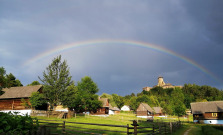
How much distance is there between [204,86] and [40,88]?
163 meters

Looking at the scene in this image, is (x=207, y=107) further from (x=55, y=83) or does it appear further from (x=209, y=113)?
(x=55, y=83)

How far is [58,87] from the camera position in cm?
3941

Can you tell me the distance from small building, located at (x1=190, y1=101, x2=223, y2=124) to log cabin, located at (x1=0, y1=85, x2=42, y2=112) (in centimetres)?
5141

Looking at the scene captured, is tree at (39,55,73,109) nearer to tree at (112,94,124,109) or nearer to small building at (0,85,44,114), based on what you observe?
small building at (0,85,44,114)

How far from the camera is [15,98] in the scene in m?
41.8

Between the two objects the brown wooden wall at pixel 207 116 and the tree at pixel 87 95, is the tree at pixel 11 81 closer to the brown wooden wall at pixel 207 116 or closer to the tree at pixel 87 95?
the tree at pixel 87 95

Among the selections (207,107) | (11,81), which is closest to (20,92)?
(11,81)

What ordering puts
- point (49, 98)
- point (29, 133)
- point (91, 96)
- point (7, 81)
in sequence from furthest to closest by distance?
point (7, 81) → point (91, 96) → point (49, 98) → point (29, 133)

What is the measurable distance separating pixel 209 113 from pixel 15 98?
5905 centimetres

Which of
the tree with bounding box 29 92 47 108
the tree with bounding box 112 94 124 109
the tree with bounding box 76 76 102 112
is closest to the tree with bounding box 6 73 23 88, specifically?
the tree with bounding box 76 76 102 112

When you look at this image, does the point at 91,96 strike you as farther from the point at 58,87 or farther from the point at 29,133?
the point at 29,133

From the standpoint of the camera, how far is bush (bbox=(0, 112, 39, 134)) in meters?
5.45

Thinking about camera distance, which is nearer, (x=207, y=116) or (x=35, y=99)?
(x=35, y=99)

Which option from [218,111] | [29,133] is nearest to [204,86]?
[218,111]
